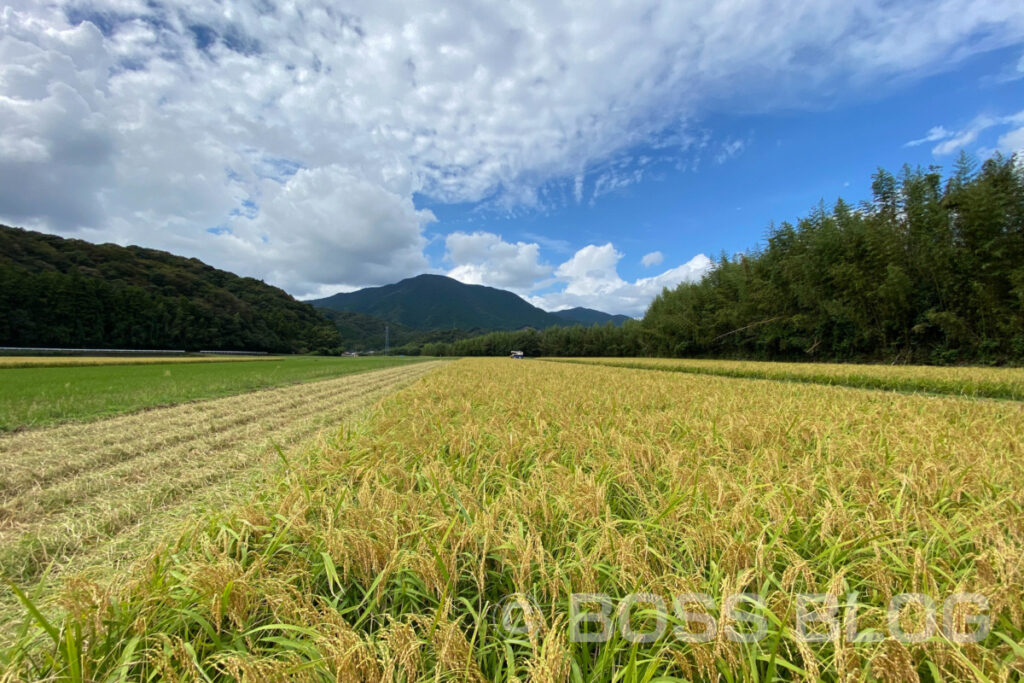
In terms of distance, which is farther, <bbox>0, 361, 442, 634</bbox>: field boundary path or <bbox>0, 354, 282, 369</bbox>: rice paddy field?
<bbox>0, 354, 282, 369</bbox>: rice paddy field

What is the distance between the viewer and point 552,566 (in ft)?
5.30

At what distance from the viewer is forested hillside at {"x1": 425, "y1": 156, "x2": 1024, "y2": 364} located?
14.9 m

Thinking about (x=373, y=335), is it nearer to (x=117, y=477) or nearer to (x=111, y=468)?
(x=111, y=468)

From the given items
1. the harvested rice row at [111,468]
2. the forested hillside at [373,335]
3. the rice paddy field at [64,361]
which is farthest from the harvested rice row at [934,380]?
the forested hillside at [373,335]

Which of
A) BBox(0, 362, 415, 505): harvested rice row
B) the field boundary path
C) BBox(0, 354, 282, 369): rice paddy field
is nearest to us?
the field boundary path

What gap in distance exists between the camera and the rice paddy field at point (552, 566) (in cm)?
114

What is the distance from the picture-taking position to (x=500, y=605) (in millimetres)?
1570

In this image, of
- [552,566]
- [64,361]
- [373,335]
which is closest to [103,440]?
[552,566]

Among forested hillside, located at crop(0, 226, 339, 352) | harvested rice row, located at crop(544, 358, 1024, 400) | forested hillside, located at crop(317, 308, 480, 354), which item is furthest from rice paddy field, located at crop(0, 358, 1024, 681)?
forested hillside, located at crop(317, 308, 480, 354)

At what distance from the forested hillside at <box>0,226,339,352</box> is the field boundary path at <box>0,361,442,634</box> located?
67.8 m

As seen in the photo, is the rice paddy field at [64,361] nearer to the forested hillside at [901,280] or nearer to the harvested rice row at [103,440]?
the harvested rice row at [103,440]

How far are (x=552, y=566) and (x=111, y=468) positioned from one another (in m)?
5.45

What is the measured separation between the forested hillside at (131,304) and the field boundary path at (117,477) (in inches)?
2670

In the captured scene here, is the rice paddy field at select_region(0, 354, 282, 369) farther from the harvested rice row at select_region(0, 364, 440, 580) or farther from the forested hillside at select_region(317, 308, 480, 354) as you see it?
the forested hillside at select_region(317, 308, 480, 354)
